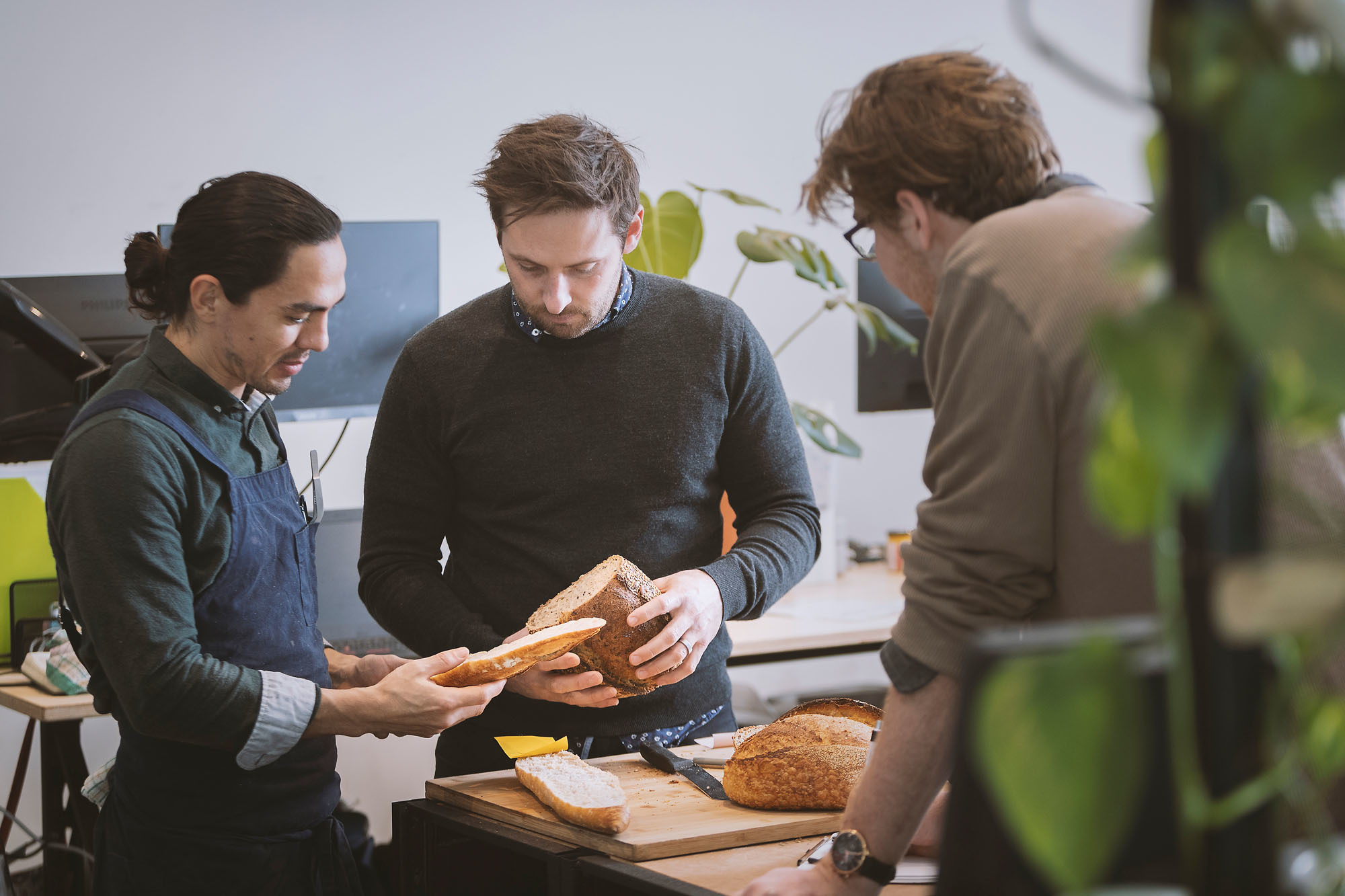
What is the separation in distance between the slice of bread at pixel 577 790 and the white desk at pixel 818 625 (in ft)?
4.19

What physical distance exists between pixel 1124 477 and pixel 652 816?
1174mm

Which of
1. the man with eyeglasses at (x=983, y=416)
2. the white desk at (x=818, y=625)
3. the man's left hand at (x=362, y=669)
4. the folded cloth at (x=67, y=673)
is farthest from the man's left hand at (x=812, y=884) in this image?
the folded cloth at (x=67, y=673)

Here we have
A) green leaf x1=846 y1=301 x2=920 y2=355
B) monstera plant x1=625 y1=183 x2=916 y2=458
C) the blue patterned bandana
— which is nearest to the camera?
the blue patterned bandana

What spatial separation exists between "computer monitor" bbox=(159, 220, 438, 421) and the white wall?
69mm

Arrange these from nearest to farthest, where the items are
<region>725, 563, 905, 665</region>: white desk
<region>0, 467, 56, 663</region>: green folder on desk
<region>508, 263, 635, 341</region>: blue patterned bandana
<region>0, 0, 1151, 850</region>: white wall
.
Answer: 1. <region>508, 263, 635, 341</region>: blue patterned bandana
2. <region>0, 467, 56, 663</region>: green folder on desk
3. <region>725, 563, 905, 665</region>: white desk
4. <region>0, 0, 1151, 850</region>: white wall

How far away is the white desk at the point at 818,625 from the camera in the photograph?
9.70 ft

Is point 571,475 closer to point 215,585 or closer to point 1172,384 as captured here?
point 215,585

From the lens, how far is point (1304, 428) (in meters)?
0.34

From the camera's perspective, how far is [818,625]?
10.3 feet

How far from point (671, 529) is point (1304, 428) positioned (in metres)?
1.52

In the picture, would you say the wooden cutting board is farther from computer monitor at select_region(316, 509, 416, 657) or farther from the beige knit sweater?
computer monitor at select_region(316, 509, 416, 657)

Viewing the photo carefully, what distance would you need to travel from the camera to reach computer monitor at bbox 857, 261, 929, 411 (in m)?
3.65

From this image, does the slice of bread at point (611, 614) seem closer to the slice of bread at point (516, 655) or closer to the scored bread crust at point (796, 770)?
the slice of bread at point (516, 655)

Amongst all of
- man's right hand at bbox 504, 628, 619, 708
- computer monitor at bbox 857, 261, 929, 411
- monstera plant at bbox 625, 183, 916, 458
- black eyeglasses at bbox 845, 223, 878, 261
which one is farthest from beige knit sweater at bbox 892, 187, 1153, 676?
computer monitor at bbox 857, 261, 929, 411
